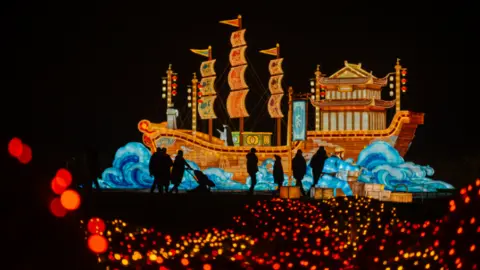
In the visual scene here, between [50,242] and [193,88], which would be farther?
[193,88]

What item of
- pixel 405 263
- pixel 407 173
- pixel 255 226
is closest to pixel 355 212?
pixel 255 226

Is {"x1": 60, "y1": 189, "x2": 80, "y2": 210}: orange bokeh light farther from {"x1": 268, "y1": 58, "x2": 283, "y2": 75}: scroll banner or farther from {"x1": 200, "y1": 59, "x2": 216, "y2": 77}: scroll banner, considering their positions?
{"x1": 200, "y1": 59, "x2": 216, "y2": 77}: scroll banner

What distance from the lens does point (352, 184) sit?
1186 inches

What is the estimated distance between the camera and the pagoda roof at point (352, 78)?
40.7 m

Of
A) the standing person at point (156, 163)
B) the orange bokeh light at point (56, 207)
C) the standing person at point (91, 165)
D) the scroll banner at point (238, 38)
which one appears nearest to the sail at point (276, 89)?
the scroll banner at point (238, 38)

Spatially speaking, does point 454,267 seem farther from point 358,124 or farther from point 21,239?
point 358,124

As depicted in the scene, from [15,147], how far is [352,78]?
121ft

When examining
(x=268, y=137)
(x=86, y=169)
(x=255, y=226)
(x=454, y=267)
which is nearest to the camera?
(x=454, y=267)

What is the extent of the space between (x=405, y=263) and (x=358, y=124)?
33.9 m

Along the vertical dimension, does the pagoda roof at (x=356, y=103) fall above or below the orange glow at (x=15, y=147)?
above

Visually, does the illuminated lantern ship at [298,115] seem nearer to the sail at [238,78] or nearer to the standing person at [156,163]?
the sail at [238,78]

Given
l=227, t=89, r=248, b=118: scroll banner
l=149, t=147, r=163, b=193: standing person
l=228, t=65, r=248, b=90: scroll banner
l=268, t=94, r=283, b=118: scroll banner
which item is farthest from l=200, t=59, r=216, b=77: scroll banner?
l=149, t=147, r=163, b=193: standing person

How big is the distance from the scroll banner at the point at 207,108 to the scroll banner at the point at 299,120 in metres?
6.90

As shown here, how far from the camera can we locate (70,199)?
15.4 feet
